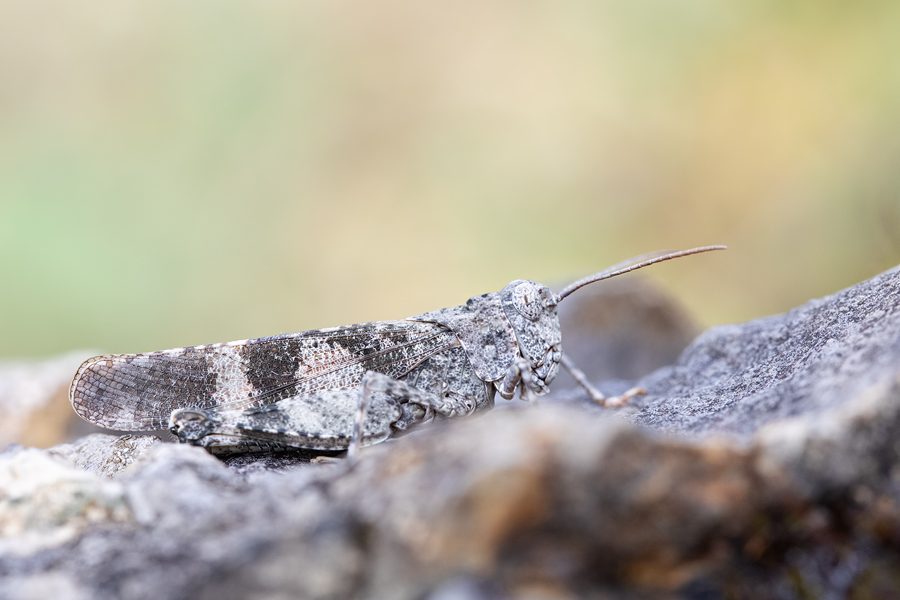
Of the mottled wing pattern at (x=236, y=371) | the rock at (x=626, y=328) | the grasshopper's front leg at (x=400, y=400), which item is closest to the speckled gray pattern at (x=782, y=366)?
the grasshopper's front leg at (x=400, y=400)

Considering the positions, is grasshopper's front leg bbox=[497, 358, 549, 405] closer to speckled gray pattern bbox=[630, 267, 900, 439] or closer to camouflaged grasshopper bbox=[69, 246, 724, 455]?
camouflaged grasshopper bbox=[69, 246, 724, 455]

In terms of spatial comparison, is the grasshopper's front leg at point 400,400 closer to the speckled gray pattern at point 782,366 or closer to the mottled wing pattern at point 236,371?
the mottled wing pattern at point 236,371

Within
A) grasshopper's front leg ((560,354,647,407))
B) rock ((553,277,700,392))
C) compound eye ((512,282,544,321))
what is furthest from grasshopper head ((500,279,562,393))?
rock ((553,277,700,392))

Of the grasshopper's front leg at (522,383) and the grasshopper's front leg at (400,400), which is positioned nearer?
the grasshopper's front leg at (400,400)

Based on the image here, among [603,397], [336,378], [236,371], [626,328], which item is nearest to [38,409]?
[236,371]

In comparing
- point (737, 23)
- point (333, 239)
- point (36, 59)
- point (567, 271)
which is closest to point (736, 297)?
point (567, 271)

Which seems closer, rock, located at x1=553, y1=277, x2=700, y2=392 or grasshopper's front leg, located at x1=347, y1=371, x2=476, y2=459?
grasshopper's front leg, located at x1=347, y1=371, x2=476, y2=459

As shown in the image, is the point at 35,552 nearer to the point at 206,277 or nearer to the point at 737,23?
the point at 206,277
